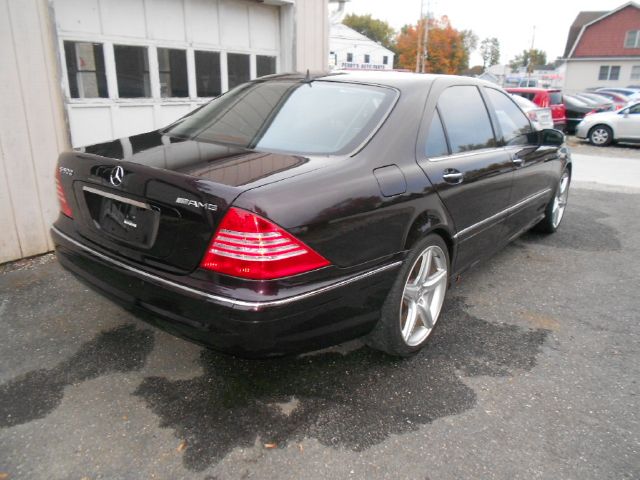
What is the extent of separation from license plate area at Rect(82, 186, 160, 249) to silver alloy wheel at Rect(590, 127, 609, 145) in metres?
15.8

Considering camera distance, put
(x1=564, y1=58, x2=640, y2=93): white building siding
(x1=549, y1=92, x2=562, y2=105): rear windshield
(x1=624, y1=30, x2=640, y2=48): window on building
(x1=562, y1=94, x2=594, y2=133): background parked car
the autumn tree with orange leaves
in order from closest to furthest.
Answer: (x1=549, y1=92, x2=562, y2=105): rear windshield, (x1=562, y1=94, x2=594, y2=133): background parked car, (x1=624, y1=30, x2=640, y2=48): window on building, (x1=564, y1=58, x2=640, y2=93): white building siding, the autumn tree with orange leaves

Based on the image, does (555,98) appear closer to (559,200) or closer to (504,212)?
(559,200)

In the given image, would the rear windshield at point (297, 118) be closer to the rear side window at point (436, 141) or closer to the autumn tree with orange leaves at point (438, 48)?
the rear side window at point (436, 141)

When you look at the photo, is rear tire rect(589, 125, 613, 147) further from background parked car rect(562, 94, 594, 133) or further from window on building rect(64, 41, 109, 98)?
window on building rect(64, 41, 109, 98)

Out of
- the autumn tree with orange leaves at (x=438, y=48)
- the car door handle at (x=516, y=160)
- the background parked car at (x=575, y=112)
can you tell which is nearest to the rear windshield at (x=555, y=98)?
the background parked car at (x=575, y=112)

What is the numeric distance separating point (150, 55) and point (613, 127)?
1390 cm

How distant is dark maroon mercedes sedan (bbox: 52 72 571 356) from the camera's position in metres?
2.02

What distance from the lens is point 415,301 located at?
113 inches

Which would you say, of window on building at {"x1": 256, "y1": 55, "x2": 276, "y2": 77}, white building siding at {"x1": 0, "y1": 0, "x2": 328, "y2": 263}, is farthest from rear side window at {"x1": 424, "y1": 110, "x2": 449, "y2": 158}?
window on building at {"x1": 256, "y1": 55, "x2": 276, "y2": 77}


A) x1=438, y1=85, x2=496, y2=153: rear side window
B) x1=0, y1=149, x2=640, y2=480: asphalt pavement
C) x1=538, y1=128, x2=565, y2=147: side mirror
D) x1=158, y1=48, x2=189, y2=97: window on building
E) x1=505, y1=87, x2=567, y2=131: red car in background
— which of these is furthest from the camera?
x1=505, y1=87, x2=567, y2=131: red car in background

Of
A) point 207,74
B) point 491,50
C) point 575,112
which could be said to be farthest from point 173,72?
point 491,50

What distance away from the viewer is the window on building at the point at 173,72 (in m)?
5.45

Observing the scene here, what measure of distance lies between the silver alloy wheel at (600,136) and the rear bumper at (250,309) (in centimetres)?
1496

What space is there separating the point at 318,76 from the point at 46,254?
10.0 feet
